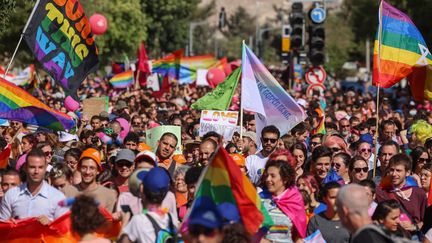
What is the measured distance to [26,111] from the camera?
12.2m

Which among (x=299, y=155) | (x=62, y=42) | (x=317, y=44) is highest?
(x=317, y=44)

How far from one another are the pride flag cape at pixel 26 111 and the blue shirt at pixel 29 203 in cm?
331

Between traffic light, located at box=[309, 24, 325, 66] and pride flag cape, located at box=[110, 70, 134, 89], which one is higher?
traffic light, located at box=[309, 24, 325, 66]

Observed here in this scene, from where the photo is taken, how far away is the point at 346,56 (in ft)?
286

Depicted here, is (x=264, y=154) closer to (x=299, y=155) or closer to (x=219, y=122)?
(x=299, y=155)

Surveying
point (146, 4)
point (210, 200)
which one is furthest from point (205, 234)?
point (146, 4)

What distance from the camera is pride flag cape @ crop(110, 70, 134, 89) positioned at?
30.1 metres

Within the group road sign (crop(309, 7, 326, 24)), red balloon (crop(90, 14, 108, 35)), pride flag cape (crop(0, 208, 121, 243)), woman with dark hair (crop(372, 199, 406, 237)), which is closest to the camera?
woman with dark hair (crop(372, 199, 406, 237))

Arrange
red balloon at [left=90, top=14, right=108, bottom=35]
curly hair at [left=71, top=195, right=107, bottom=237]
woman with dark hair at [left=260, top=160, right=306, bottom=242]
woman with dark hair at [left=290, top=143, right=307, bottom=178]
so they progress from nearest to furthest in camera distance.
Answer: curly hair at [left=71, top=195, right=107, bottom=237], woman with dark hair at [left=260, top=160, right=306, bottom=242], woman with dark hair at [left=290, top=143, right=307, bottom=178], red balloon at [left=90, top=14, right=108, bottom=35]

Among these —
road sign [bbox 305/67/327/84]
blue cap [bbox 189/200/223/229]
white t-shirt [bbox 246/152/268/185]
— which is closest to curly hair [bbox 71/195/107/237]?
blue cap [bbox 189/200/223/229]

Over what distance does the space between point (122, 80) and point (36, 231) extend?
2160 centimetres

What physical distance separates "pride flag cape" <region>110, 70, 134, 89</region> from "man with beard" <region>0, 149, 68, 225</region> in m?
21.3

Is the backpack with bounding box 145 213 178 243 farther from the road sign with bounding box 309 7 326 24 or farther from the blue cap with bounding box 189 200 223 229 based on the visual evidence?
the road sign with bounding box 309 7 326 24

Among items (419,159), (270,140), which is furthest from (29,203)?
(419,159)
